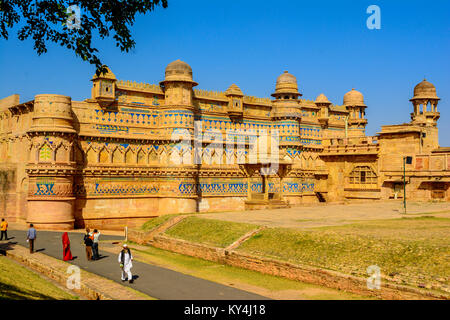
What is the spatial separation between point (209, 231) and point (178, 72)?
1380cm

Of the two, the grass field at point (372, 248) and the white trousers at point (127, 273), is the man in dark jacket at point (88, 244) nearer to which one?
the white trousers at point (127, 273)

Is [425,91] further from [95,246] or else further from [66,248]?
[66,248]

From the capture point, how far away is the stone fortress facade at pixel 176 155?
2744 centimetres

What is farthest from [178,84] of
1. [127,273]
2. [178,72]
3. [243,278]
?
[127,273]

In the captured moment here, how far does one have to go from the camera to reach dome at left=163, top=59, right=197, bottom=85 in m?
31.6

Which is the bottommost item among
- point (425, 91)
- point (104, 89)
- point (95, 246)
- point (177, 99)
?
point (95, 246)

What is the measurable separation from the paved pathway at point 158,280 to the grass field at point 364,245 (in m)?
3.29

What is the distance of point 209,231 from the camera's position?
22.0 meters

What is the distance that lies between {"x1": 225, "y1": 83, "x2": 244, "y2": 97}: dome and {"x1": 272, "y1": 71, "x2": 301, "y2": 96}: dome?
370cm

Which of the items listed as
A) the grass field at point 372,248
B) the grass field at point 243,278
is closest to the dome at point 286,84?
the grass field at point 372,248

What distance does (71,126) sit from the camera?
92.2 ft

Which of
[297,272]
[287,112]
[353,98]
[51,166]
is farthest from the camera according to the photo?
[353,98]

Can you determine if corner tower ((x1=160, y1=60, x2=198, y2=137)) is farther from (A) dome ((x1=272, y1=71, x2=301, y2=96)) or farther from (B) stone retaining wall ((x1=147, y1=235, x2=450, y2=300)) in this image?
(B) stone retaining wall ((x1=147, y1=235, x2=450, y2=300))
